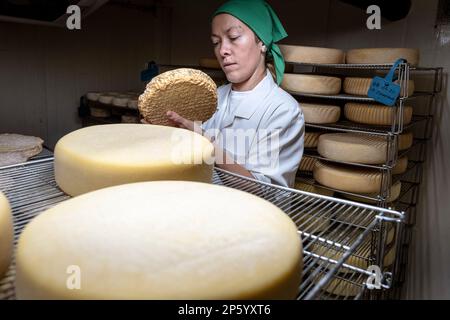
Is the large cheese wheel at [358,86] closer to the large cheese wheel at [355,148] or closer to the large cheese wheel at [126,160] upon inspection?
the large cheese wheel at [355,148]

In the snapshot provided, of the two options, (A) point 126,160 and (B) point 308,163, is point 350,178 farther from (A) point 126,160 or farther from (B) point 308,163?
(A) point 126,160

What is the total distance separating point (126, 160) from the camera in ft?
1.86

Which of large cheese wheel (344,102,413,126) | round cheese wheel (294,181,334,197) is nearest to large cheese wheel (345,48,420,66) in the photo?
large cheese wheel (344,102,413,126)

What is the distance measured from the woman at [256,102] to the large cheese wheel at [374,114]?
0.29m

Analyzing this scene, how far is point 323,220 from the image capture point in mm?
651

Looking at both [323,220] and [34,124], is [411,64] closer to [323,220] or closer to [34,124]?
[323,220]

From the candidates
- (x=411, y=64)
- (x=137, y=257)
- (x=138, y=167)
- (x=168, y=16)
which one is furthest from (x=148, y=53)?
(x=137, y=257)

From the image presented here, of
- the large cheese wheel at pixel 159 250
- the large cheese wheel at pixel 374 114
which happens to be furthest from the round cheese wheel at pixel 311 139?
the large cheese wheel at pixel 159 250

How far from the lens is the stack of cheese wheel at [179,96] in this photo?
2.50 feet

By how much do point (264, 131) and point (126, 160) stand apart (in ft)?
2.73

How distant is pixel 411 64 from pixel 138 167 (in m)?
1.29

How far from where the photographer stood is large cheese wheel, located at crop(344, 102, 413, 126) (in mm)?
1419

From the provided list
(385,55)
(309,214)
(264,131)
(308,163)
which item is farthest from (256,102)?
(309,214)

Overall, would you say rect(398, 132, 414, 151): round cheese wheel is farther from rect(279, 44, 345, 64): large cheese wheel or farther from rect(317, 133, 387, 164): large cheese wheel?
rect(279, 44, 345, 64): large cheese wheel
